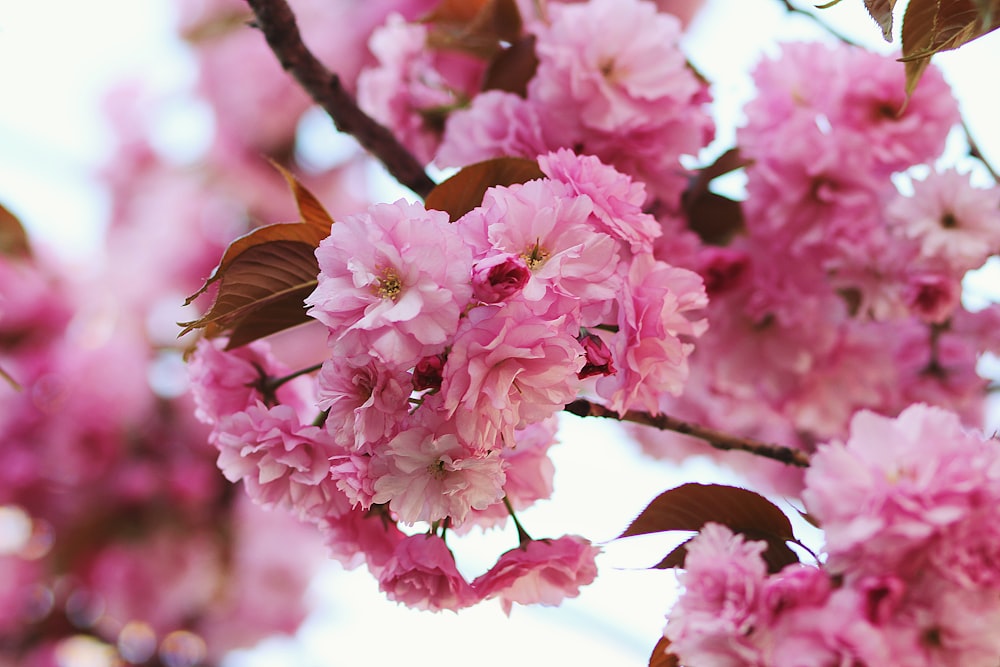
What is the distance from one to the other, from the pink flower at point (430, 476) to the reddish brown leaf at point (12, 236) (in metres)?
0.50

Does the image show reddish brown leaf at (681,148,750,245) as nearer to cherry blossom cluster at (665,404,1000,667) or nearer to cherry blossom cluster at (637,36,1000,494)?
cherry blossom cluster at (637,36,1000,494)

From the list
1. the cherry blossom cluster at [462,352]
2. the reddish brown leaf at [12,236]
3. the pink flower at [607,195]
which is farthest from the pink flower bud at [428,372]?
the reddish brown leaf at [12,236]

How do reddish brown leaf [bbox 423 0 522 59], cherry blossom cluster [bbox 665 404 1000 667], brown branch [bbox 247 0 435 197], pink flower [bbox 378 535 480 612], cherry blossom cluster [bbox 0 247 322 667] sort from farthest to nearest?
cherry blossom cluster [bbox 0 247 322 667] < reddish brown leaf [bbox 423 0 522 59] < brown branch [bbox 247 0 435 197] < pink flower [bbox 378 535 480 612] < cherry blossom cluster [bbox 665 404 1000 667]

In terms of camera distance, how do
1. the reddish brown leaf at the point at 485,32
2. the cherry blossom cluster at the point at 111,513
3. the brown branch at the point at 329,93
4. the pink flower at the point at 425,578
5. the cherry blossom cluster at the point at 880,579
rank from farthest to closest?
the cherry blossom cluster at the point at 111,513 → the reddish brown leaf at the point at 485,32 → the brown branch at the point at 329,93 → the pink flower at the point at 425,578 → the cherry blossom cluster at the point at 880,579

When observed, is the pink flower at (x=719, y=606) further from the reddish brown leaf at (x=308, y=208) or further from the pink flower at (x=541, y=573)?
the reddish brown leaf at (x=308, y=208)

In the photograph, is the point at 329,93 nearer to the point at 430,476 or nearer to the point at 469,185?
the point at 469,185

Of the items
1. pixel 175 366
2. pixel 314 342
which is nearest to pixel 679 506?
pixel 314 342

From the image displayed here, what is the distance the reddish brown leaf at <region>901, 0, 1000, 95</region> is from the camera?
410mm

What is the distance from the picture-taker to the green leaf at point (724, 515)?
0.43 m

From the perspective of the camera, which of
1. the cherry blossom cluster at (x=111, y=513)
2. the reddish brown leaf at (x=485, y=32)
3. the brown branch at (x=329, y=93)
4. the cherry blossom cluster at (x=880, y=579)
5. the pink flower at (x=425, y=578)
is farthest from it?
the cherry blossom cluster at (x=111, y=513)

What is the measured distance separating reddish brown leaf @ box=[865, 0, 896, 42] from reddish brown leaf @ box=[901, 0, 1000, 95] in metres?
0.02

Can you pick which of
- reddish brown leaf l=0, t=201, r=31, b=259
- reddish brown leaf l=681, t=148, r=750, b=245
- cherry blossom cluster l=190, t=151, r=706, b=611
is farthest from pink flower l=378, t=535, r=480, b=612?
reddish brown leaf l=0, t=201, r=31, b=259

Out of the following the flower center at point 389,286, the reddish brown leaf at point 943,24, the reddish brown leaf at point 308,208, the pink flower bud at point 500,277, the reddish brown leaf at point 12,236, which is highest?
the reddish brown leaf at point 943,24

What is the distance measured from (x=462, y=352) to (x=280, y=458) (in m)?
0.12
